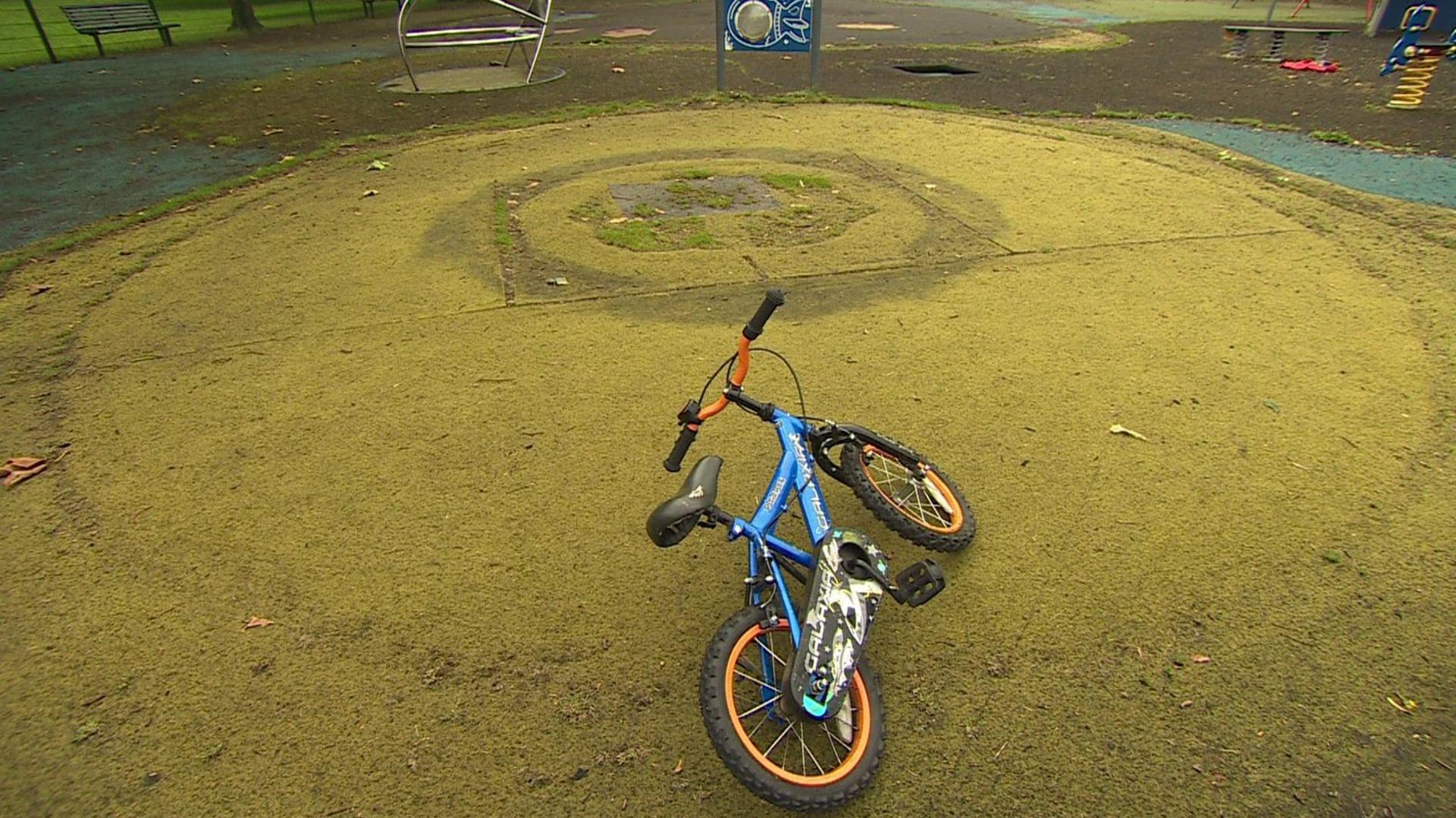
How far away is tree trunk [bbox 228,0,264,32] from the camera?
15017mm

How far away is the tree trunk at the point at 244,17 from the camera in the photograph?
15.0 meters

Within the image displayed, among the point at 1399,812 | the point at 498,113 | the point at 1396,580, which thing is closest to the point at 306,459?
the point at 1399,812

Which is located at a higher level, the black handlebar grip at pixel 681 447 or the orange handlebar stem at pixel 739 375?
the orange handlebar stem at pixel 739 375

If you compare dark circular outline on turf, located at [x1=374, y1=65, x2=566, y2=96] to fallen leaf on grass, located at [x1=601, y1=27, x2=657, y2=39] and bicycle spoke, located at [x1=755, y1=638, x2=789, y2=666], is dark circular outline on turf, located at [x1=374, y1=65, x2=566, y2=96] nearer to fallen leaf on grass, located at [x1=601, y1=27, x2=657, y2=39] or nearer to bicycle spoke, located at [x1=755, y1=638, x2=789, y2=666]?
fallen leaf on grass, located at [x1=601, y1=27, x2=657, y2=39]

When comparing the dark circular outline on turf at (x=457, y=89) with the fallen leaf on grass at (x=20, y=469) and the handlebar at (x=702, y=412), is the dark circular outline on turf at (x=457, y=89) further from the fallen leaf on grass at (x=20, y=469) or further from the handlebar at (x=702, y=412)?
the handlebar at (x=702, y=412)

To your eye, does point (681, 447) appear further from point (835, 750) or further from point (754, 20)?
point (754, 20)

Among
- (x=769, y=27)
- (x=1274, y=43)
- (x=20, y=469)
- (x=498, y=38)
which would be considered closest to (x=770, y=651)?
(x=20, y=469)

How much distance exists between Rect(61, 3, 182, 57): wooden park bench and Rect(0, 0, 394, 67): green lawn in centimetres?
29

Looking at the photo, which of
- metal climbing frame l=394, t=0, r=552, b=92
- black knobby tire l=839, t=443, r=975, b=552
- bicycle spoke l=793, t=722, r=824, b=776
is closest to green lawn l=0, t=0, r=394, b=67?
metal climbing frame l=394, t=0, r=552, b=92

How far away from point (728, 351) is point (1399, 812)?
9.25ft


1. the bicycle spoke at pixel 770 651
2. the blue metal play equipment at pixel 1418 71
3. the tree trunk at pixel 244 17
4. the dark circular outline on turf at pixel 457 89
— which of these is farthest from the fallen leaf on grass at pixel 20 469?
the tree trunk at pixel 244 17

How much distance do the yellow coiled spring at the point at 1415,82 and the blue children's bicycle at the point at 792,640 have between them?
917 cm

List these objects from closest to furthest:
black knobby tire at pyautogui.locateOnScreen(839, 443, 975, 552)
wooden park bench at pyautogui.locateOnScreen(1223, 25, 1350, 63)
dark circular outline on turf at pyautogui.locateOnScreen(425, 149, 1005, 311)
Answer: black knobby tire at pyautogui.locateOnScreen(839, 443, 975, 552), dark circular outline on turf at pyautogui.locateOnScreen(425, 149, 1005, 311), wooden park bench at pyautogui.locateOnScreen(1223, 25, 1350, 63)

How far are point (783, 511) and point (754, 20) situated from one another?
8137 mm
